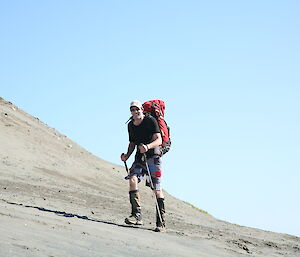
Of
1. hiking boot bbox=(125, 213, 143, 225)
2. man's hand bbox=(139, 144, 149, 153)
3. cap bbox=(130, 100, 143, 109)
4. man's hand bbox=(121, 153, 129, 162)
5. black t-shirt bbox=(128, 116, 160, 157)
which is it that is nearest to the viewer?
man's hand bbox=(139, 144, 149, 153)

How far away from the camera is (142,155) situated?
1160 centimetres

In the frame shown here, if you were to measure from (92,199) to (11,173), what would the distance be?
360cm

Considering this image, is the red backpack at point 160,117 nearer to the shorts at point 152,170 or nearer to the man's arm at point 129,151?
the shorts at point 152,170

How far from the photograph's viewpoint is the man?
11312 mm

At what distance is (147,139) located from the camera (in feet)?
37.7

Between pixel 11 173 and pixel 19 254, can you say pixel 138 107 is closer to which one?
pixel 19 254

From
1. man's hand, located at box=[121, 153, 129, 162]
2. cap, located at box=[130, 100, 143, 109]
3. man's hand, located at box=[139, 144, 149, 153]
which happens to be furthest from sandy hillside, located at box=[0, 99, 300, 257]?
cap, located at box=[130, 100, 143, 109]

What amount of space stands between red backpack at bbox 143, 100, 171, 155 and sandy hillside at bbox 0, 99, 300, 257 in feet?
5.52

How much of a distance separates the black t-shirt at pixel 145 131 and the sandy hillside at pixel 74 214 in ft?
5.48

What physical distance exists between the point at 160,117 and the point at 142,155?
2.88 ft

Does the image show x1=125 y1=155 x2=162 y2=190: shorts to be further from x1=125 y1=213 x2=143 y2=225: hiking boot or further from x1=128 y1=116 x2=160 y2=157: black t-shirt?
x1=125 y1=213 x2=143 y2=225: hiking boot

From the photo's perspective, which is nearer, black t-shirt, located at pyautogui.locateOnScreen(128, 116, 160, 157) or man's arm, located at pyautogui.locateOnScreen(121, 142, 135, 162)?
black t-shirt, located at pyautogui.locateOnScreen(128, 116, 160, 157)

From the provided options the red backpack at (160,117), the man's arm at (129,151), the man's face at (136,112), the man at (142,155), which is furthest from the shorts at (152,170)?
the man's face at (136,112)

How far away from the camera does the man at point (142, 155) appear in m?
11.3
